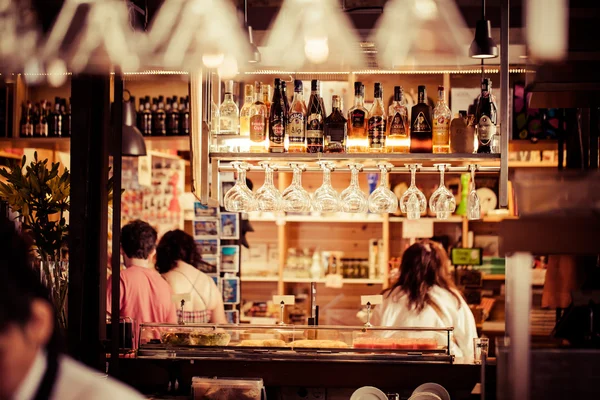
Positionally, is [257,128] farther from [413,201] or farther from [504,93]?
[504,93]

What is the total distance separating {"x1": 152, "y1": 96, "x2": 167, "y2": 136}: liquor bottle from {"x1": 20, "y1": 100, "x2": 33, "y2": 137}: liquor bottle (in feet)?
3.36

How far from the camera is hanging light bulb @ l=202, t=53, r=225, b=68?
3.84 metres

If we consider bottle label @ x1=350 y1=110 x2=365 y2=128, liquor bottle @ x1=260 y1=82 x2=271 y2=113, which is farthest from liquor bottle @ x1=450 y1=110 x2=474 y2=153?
liquor bottle @ x1=260 y1=82 x2=271 y2=113

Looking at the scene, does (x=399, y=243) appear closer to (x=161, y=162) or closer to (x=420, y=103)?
(x=161, y=162)

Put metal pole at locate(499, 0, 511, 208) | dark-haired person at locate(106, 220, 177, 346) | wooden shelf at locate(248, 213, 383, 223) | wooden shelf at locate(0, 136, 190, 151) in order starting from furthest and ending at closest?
wooden shelf at locate(248, 213, 383, 223)
wooden shelf at locate(0, 136, 190, 151)
dark-haired person at locate(106, 220, 177, 346)
metal pole at locate(499, 0, 511, 208)

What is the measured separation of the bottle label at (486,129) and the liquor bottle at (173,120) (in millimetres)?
3345

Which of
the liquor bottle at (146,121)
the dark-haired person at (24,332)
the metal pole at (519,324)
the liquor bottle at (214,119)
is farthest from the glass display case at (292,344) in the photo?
the liquor bottle at (146,121)

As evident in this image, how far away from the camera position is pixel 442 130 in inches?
145

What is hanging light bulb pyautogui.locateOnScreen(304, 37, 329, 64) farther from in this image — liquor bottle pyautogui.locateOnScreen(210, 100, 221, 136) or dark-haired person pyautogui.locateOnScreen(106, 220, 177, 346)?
dark-haired person pyautogui.locateOnScreen(106, 220, 177, 346)

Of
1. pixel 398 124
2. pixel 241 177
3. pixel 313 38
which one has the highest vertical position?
pixel 313 38

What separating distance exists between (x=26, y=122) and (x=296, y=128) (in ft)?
11.8

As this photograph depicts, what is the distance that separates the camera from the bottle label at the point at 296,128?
3.72 m

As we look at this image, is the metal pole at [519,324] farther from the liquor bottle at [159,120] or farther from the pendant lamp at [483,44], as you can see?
the liquor bottle at [159,120]

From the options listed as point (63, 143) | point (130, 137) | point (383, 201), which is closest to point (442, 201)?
point (383, 201)
